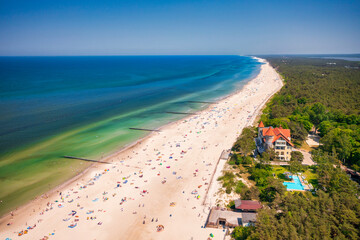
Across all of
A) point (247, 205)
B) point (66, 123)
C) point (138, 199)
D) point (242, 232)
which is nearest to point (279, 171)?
point (247, 205)

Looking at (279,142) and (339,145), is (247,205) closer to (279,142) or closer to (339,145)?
(279,142)

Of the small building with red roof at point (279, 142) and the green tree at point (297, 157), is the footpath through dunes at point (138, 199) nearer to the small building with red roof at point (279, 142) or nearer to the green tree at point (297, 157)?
the small building with red roof at point (279, 142)

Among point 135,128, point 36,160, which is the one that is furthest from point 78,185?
point 135,128

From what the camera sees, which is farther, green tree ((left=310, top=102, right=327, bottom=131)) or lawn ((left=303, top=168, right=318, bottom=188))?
green tree ((left=310, top=102, right=327, bottom=131))

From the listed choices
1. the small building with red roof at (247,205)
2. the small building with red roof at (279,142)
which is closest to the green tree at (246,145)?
the small building with red roof at (279,142)

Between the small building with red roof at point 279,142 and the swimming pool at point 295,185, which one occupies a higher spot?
the small building with red roof at point 279,142

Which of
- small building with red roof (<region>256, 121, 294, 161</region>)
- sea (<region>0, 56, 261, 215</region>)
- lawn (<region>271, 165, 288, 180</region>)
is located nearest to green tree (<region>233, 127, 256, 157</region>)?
small building with red roof (<region>256, 121, 294, 161</region>)

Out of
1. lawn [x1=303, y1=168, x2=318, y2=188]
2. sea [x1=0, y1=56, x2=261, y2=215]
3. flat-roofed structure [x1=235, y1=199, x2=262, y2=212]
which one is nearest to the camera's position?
flat-roofed structure [x1=235, y1=199, x2=262, y2=212]

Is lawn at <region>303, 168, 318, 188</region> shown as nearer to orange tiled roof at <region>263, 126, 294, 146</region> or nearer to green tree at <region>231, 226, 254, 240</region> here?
orange tiled roof at <region>263, 126, 294, 146</region>
